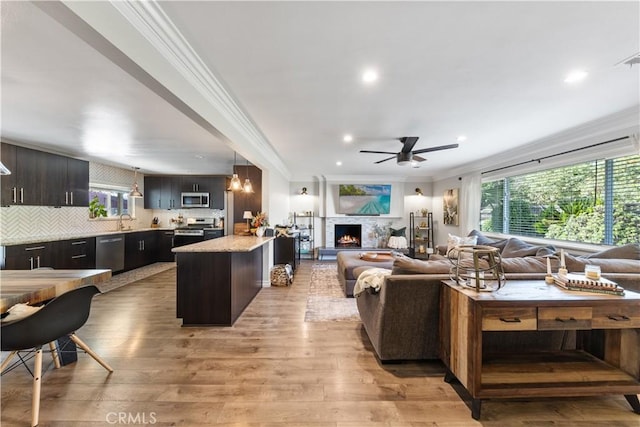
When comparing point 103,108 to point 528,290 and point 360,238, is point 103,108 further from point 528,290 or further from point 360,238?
point 360,238

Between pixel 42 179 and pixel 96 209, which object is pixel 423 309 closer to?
pixel 42 179

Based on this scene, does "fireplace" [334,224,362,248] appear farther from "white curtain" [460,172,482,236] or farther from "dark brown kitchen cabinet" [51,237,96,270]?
"dark brown kitchen cabinet" [51,237,96,270]

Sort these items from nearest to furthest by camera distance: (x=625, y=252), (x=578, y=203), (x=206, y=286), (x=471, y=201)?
(x=625, y=252)
(x=206, y=286)
(x=578, y=203)
(x=471, y=201)

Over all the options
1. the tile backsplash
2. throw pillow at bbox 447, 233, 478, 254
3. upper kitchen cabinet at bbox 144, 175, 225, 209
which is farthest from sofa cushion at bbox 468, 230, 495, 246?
the tile backsplash

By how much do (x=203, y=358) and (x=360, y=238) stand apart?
5.92 m

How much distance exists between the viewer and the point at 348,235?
26.1 feet

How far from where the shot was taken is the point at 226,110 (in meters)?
2.64

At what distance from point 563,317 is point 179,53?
3086mm

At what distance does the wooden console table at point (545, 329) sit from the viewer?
171cm

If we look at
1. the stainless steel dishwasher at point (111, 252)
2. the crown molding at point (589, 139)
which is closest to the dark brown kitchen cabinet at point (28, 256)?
the stainless steel dishwasher at point (111, 252)

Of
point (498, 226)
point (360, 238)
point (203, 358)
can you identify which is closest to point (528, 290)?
point (203, 358)

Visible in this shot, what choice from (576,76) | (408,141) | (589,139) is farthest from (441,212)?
(576,76)

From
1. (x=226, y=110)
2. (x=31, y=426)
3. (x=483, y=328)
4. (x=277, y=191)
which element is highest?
(x=226, y=110)

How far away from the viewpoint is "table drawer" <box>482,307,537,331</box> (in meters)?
1.71
